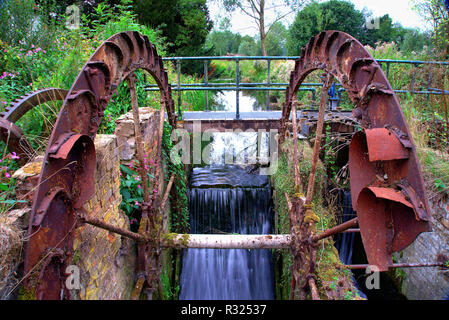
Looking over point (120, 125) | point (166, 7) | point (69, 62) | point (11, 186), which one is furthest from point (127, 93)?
point (166, 7)

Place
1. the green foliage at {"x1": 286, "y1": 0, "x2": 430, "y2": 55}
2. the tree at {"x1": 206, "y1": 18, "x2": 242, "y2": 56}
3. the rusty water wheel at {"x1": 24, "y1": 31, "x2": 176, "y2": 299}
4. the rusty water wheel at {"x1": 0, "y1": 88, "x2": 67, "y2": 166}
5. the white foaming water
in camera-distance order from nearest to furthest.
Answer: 1. the rusty water wheel at {"x1": 24, "y1": 31, "x2": 176, "y2": 299}
2. the rusty water wheel at {"x1": 0, "y1": 88, "x2": 67, "y2": 166}
3. the white foaming water
4. the green foliage at {"x1": 286, "y1": 0, "x2": 430, "y2": 55}
5. the tree at {"x1": 206, "y1": 18, "x2": 242, "y2": 56}

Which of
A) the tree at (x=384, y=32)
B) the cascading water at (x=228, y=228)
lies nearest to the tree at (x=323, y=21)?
the tree at (x=384, y=32)

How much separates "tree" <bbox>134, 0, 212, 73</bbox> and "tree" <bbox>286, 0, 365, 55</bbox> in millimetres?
3770

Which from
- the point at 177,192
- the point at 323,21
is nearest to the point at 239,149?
the point at 177,192

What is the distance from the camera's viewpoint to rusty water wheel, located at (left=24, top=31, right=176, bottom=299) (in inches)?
70.7

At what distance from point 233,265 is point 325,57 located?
3.62 m

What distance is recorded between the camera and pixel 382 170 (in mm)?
2174

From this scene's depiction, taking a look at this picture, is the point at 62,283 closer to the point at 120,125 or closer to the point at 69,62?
the point at 120,125

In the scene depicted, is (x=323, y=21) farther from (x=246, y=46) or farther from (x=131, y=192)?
(x=246, y=46)

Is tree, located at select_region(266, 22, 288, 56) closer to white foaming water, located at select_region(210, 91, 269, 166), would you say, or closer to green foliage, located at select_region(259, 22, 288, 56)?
green foliage, located at select_region(259, 22, 288, 56)

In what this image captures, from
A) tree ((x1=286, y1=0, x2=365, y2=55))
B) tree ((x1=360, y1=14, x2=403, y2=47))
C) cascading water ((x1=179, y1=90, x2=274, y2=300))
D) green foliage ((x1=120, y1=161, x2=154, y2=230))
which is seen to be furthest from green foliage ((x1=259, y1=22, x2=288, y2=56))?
green foliage ((x1=120, y1=161, x2=154, y2=230))

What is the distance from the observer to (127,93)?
15.8ft

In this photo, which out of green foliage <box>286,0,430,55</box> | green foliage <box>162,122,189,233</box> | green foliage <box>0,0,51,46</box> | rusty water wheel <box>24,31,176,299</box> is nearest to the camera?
rusty water wheel <box>24,31,176,299</box>

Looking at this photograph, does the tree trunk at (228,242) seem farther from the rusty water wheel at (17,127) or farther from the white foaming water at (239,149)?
the white foaming water at (239,149)
